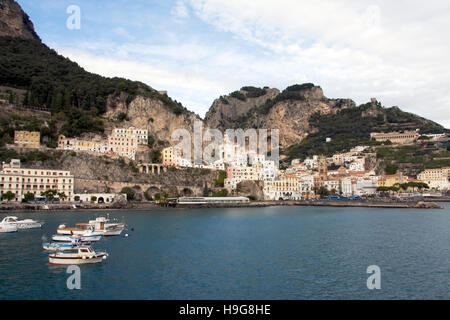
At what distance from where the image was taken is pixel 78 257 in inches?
981

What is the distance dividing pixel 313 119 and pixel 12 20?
307 feet

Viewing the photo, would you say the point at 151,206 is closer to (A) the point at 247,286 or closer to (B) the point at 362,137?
(A) the point at 247,286

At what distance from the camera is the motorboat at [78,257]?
2441 cm

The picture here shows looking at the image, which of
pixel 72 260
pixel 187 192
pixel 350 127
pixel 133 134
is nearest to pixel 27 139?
pixel 133 134

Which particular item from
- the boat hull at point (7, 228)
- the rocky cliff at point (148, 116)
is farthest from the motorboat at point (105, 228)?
the rocky cliff at point (148, 116)

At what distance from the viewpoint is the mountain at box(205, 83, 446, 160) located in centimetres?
13562

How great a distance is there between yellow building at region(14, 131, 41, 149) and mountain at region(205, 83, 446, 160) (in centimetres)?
8124

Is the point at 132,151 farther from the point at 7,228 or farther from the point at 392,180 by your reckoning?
the point at 392,180

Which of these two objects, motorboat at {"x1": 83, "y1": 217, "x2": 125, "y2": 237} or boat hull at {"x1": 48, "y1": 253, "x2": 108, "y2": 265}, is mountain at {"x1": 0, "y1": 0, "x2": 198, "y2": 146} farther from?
boat hull at {"x1": 48, "y1": 253, "x2": 108, "y2": 265}

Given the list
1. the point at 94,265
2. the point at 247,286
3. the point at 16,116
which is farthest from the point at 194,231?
the point at 16,116

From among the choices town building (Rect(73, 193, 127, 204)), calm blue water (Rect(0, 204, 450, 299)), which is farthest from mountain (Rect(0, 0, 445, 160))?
calm blue water (Rect(0, 204, 450, 299))

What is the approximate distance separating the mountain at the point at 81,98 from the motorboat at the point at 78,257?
2047 inches
